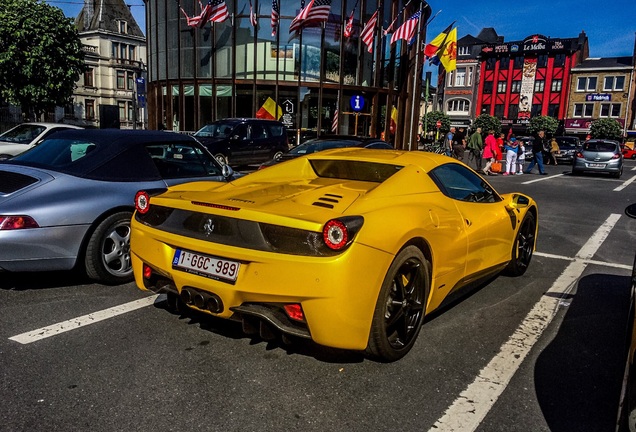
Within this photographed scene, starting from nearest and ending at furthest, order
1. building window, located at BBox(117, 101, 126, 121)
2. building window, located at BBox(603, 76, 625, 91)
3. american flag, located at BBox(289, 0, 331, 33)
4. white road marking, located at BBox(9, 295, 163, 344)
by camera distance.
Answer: white road marking, located at BBox(9, 295, 163, 344) → american flag, located at BBox(289, 0, 331, 33) → building window, located at BBox(117, 101, 126, 121) → building window, located at BBox(603, 76, 625, 91)

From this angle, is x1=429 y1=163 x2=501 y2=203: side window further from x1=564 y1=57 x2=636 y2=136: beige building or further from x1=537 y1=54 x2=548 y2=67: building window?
x1=537 y1=54 x2=548 y2=67: building window

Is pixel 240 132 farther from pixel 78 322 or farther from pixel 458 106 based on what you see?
pixel 458 106

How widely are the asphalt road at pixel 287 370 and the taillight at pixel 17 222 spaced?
660mm

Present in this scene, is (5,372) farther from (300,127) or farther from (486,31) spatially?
(486,31)

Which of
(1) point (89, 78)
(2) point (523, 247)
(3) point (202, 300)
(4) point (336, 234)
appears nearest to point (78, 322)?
(3) point (202, 300)

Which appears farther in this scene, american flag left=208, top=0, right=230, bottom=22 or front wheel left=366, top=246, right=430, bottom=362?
american flag left=208, top=0, right=230, bottom=22

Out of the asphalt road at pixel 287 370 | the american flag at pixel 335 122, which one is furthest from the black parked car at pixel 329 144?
the american flag at pixel 335 122

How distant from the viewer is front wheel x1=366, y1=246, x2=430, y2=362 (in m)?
3.05

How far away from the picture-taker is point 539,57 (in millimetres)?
71750

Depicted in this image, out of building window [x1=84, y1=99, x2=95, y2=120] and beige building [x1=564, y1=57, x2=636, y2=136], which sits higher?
beige building [x1=564, y1=57, x2=636, y2=136]

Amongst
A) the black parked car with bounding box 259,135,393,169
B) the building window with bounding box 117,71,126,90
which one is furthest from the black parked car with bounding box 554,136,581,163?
the building window with bounding box 117,71,126,90

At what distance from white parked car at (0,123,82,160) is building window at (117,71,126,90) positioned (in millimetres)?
55908

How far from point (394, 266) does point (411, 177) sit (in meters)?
0.93

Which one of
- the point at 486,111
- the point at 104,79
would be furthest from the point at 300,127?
the point at 486,111
